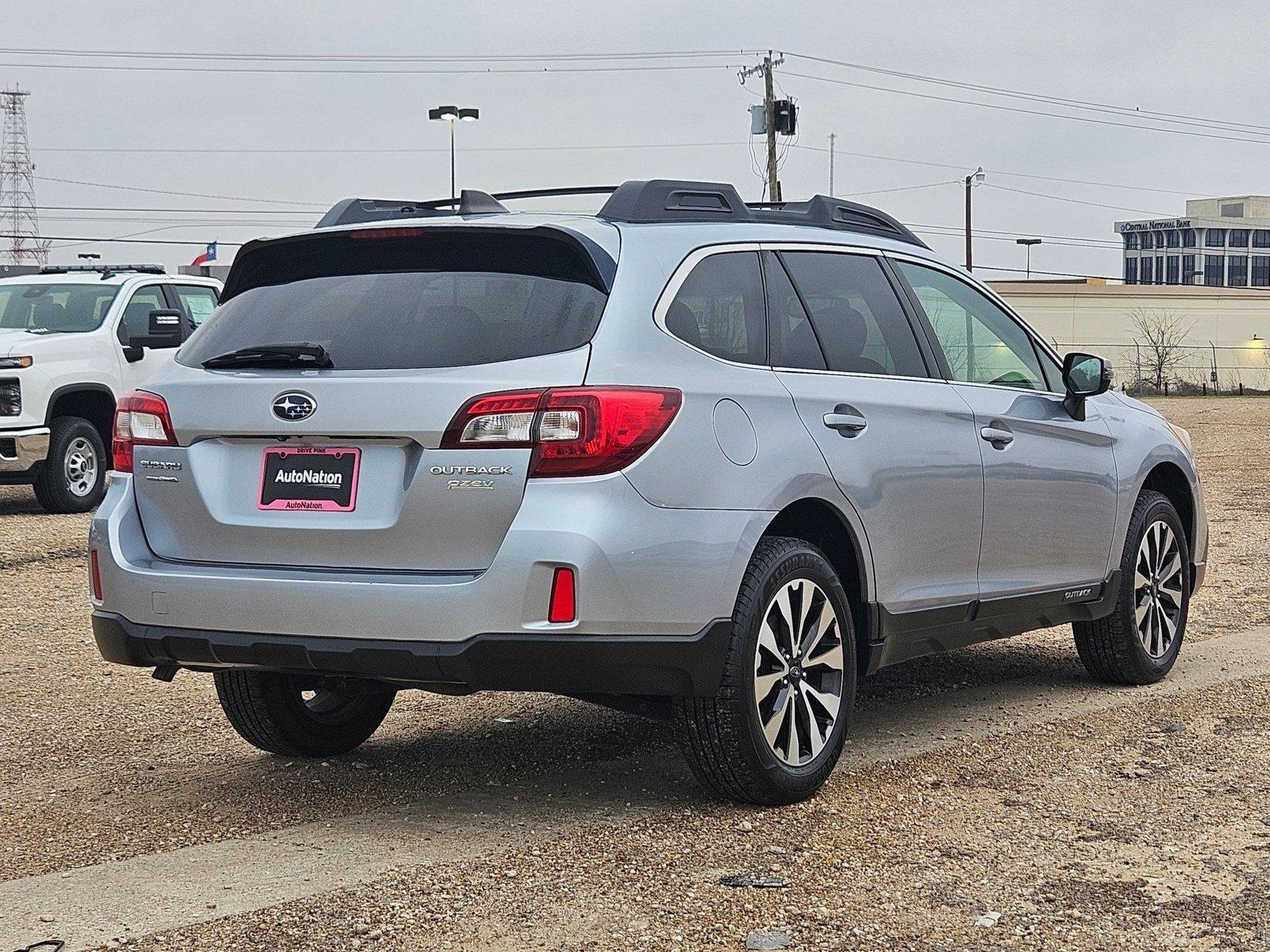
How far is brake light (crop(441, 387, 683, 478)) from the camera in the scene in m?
4.63

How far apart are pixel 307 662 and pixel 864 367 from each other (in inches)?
85.0

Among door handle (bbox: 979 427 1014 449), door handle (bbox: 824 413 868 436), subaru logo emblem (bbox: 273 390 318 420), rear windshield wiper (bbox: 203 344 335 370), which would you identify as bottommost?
door handle (bbox: 979 427 1014 449)

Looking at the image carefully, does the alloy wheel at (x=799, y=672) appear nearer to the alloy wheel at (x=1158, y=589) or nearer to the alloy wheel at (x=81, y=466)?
the alloy wheel at (x=1158, y=589)

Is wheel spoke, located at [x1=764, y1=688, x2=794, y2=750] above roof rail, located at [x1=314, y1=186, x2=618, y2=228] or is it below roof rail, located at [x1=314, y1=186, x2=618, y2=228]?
below

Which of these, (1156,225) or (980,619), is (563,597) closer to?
(980,619)

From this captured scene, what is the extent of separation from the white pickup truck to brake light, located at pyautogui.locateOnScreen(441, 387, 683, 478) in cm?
1010

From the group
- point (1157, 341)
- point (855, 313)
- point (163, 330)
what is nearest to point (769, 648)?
point (855, 313)

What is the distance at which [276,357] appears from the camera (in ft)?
16.4

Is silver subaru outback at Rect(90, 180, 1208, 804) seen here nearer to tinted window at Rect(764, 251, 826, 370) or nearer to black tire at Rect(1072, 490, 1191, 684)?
tinted window at Rect(764, 251, 826, 370)

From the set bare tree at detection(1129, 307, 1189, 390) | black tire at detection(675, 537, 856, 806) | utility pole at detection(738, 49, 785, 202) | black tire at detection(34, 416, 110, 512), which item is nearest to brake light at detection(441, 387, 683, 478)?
black tire at detection(675, 537, 856, 806)

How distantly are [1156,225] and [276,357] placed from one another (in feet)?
480

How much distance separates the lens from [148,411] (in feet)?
17.0

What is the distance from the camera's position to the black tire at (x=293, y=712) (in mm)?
5805

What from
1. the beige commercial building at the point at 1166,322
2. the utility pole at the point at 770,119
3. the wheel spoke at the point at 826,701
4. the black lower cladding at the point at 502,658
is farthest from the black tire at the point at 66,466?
the beige commercial building at the point at 1166,322
